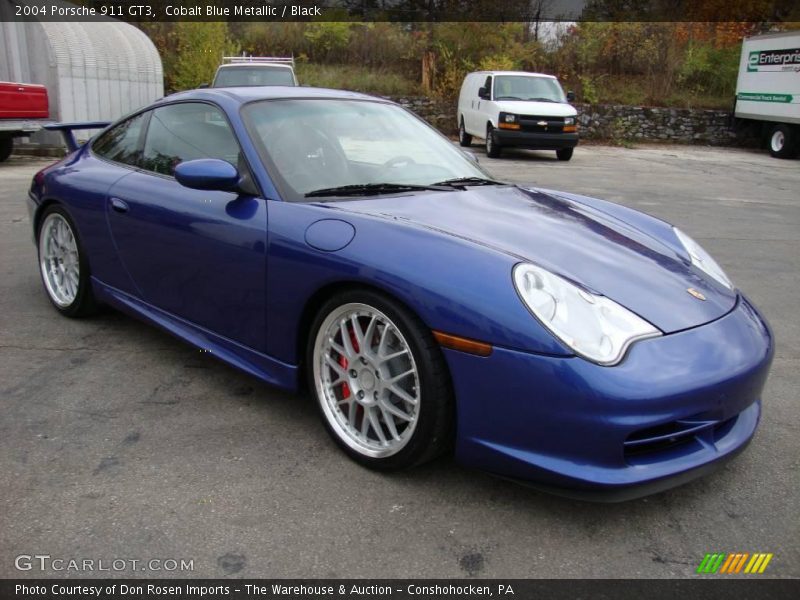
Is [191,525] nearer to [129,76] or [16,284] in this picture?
[16,284]

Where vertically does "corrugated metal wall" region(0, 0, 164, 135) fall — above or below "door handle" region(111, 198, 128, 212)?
above

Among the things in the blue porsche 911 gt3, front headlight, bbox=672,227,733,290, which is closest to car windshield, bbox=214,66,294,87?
the blue porsche 911 gt3

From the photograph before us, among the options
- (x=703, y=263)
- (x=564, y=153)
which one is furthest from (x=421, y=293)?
(x=564, y=153)

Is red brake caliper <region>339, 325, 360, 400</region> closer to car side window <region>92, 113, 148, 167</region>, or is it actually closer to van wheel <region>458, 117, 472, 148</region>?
car side window <region>92, 113, 148, 167</region>

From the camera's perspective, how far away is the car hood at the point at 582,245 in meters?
2.38

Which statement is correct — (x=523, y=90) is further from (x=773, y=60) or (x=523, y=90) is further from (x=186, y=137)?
(x=186, y=137)

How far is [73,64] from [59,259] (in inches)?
479

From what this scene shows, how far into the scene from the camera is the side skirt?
284 cm

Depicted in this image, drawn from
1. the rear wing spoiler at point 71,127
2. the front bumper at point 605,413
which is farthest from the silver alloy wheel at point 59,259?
the front bumper at point 605,413

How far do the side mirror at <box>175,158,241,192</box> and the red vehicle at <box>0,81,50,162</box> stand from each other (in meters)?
9.76

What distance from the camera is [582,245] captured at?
A: 266cm

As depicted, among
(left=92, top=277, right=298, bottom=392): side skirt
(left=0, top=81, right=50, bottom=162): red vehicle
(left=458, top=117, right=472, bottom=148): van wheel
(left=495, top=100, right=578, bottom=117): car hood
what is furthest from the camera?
(left=458, top=117, right=472, bottom=148): van wheel

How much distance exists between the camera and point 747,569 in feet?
6.79
